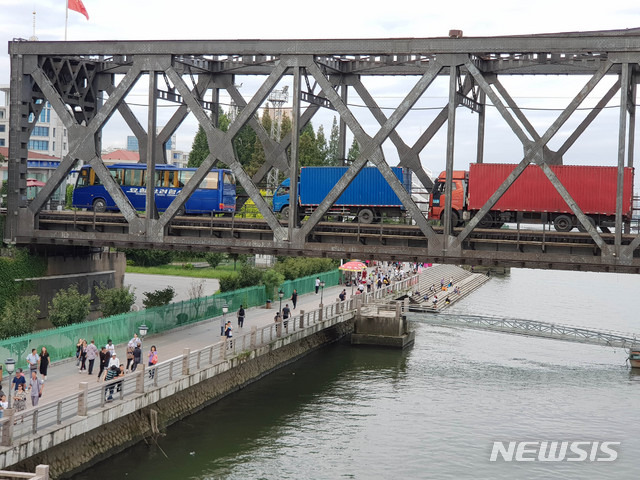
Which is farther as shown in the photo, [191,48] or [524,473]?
[191,48]

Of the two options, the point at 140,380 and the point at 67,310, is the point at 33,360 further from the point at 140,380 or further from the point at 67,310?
the point at 67,310

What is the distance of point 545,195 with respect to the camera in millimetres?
33938

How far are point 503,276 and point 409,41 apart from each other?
90277 mm

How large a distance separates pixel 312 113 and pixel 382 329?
1575 centimetres

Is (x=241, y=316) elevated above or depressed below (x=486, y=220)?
below

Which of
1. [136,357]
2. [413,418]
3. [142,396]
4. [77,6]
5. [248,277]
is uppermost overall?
[77,6]

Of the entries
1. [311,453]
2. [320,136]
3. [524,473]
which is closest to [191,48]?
[311,453]

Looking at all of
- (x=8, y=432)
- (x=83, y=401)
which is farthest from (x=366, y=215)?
(x=8, y=432)

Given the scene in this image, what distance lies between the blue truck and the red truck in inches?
99.7

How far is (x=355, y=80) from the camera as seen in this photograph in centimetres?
3841

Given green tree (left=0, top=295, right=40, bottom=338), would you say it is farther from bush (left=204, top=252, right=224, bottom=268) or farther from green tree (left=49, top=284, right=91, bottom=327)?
bush (left=204, top=252, right=224, bottom=268)

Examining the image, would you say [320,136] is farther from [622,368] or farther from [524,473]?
[524,473]

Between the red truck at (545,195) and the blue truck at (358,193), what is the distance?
2531 mm

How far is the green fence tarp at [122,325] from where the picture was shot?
1073 inches
